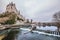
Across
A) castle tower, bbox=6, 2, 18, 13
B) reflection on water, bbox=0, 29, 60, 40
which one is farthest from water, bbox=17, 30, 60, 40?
castle tower, bbox=6, 2, 18, 13

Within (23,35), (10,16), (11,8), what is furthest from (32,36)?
(11,8)

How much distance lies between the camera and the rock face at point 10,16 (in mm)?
2972

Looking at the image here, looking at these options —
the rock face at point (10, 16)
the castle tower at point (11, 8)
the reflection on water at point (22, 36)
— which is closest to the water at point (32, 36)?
the reflection on water at point (22, 36)

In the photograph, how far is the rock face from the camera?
2972mm

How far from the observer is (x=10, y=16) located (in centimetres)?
299

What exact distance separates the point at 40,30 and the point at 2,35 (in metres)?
0.82

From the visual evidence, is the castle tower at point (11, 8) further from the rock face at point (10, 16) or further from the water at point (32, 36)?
the water at point (32, 36)

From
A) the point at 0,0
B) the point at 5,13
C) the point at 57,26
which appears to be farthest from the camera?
the point at 0,0

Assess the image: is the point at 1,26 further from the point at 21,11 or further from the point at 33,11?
the point at 33,11

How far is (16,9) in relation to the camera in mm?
3027

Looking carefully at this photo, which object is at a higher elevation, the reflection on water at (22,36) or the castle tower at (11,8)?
the castle tower at (11,8)

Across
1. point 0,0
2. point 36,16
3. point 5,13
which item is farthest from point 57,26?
point 0,0

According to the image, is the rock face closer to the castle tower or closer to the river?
the castle tower

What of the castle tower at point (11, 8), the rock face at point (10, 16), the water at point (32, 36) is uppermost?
the castle tower at point (11, 8)
